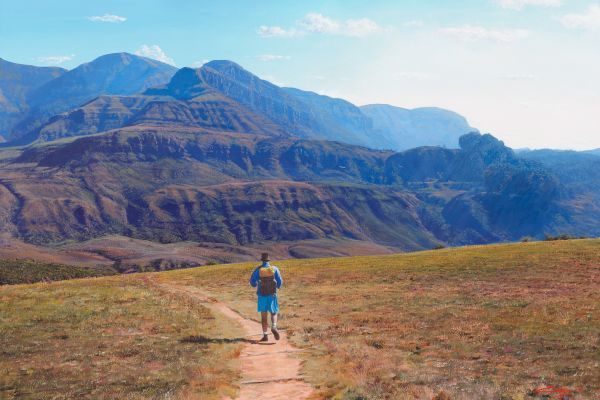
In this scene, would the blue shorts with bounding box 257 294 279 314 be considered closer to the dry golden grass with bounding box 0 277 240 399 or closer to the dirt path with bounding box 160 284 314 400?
the dirt path with bounding box 160 284 314 400

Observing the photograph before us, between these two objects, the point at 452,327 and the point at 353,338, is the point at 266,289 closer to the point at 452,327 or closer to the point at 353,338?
the point at 353,338

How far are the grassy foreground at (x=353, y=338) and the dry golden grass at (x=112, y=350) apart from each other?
85 millimetres

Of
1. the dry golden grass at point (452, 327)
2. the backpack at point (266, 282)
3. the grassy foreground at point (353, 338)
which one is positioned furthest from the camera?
the backpack at point (266, 282)

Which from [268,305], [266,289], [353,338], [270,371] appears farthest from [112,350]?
[353,338]

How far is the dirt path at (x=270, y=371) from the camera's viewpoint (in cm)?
1775

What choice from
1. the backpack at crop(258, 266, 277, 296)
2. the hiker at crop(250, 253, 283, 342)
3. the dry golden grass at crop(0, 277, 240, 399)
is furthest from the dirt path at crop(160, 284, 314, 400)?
the backpack at crop(258, 266, 277, 296)

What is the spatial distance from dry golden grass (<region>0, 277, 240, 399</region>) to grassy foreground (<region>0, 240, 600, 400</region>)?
0.08 m

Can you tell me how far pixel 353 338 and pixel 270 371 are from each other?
21.2 ft

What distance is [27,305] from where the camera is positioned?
3794cm

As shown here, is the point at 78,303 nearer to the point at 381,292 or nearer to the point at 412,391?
the point at 381,292

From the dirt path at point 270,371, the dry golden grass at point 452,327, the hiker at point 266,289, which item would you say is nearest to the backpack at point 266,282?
the hiker at point 266,289

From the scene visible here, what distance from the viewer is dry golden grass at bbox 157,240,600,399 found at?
17688 mm

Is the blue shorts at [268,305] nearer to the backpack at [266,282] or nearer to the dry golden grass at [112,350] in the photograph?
the backpack at [266,282]

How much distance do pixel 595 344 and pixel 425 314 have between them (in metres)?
10.7
